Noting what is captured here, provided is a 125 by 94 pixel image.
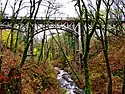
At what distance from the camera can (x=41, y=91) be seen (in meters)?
21.5

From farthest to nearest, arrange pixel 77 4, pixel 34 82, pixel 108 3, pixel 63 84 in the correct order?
pixel 63 84 < pixel 34 82 < pixel 108 3 < pixel 77 4

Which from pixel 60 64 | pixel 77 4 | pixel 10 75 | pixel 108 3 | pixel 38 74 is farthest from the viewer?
pixel 60 64

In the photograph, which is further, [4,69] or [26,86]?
[26,86]

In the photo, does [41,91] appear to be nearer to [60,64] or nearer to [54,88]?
[54,88]

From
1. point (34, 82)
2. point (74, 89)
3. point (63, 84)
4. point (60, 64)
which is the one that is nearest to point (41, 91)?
point (34, 82)

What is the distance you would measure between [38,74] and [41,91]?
1685 mm

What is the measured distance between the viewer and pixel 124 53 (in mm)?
22250

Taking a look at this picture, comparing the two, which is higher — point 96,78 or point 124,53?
point 124,53

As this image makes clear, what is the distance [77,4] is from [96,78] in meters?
10.2

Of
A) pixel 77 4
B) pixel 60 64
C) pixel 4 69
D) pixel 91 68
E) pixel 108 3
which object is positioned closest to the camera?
pixel 77 4

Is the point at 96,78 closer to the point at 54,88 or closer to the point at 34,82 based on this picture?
the point at 54,88

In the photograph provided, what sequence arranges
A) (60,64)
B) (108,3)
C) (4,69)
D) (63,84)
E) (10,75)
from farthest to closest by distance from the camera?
(60,64), (63,84), (108,3), (4,69), (10,75)

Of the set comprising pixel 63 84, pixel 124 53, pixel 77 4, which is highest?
pixel 77 4

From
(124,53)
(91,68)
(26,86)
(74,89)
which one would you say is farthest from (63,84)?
(26,86)
